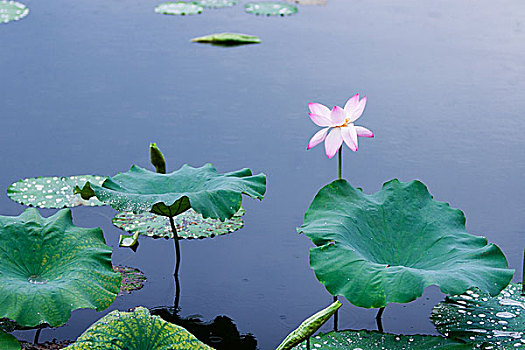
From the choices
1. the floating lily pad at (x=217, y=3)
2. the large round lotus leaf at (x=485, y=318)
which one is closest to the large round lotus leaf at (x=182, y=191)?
the large round lotus leaf at (x=485, y=318)

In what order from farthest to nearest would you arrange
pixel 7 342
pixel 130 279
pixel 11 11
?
pixel 11 11, pixel 130 279, pixel 7 342

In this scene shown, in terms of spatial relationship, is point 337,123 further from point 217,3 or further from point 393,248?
point 217,3

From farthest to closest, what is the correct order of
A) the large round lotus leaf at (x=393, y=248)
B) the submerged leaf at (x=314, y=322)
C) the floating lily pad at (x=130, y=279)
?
the floating lily pad at (x=130, y=279)
the large round lotus leaf at (x=393, y=248)
the submerged leaf at (x=314, y=322)

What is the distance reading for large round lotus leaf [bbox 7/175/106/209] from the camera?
254cm

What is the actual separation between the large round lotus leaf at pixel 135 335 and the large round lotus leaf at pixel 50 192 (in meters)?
1.04

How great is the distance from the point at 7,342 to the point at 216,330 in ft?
1.81

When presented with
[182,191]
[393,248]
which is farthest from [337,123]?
[182,191]

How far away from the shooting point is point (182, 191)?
2.04m

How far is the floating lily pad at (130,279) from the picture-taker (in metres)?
2.11

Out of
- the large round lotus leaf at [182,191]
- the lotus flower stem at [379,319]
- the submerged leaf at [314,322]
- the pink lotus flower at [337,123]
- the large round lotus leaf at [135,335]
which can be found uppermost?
the pink lotus flower at [337,123]

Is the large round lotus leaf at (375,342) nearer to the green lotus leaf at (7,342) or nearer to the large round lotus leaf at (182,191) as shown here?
the large round lotus leaf at (182,191)

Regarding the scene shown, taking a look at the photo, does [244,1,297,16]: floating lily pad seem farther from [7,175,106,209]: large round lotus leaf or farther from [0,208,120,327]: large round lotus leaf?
[0,208,120,327]: large round lotus leaf

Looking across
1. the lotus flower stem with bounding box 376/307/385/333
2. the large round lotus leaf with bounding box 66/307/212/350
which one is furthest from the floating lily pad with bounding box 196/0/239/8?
the large round lotus leaf with bounding box 66/307/212/350

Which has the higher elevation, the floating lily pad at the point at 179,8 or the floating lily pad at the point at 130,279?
the floating lily pad at the point at 179,8
